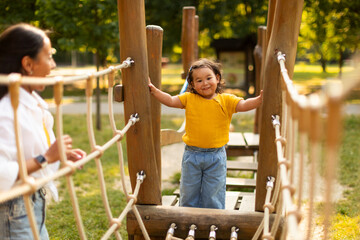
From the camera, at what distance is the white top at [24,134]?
1396 millimetres

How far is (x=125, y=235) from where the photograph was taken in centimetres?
332

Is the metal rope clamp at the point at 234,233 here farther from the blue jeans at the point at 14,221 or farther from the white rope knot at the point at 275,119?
the blue jeans at the point at 14,221

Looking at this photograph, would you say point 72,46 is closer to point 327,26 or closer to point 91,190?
point 91,190

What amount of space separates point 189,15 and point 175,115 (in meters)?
4.95

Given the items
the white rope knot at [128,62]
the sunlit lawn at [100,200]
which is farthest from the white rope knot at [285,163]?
→ the sunlit lawn at [100,200]

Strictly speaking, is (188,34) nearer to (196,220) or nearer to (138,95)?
(138,95)

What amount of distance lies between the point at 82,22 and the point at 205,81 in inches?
182

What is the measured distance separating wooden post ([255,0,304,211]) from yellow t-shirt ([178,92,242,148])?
28 centimetres

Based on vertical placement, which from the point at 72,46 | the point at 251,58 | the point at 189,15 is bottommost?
the point at 251,58

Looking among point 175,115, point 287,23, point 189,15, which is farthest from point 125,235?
point 175,115

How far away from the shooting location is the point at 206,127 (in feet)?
8.02

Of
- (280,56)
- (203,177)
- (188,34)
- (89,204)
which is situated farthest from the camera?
(188,34)

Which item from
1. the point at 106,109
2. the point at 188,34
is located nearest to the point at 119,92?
the point at 188,34

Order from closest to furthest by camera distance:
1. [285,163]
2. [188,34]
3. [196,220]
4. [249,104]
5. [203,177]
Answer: [285,163] < [196,220] < [249,104] < [203,177] < [188,34]
